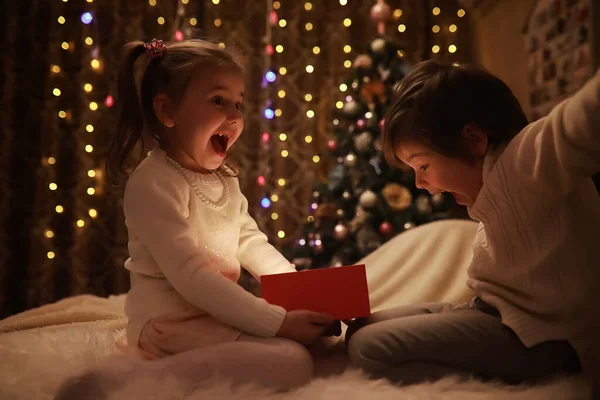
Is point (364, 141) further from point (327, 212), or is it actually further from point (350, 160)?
point (327, 212)

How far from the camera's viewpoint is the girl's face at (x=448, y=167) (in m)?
1.01

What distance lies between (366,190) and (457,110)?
154 cm

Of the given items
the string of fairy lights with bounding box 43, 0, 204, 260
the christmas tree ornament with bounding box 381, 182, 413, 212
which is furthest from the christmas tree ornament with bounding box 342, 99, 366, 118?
the string of fairy lights with bounding box 43, 0, 204, 260

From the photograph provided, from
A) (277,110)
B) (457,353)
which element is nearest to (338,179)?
(277,110)

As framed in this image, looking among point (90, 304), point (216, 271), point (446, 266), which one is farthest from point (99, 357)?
point (446, 266)

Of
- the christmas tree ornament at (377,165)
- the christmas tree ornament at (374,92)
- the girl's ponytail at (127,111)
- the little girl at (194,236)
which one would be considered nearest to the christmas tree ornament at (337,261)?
the christmas tree ornament at (377,165)

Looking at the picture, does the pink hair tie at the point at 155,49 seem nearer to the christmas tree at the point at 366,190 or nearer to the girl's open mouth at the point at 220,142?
the girl's open mouth at the point at 220,142

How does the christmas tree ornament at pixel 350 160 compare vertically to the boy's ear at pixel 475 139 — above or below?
below

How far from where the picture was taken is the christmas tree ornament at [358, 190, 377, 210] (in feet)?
8.06

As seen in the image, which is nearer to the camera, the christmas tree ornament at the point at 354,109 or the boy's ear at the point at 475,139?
the boy's ear at the point at 475,139

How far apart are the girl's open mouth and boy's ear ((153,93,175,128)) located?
0.09 meters

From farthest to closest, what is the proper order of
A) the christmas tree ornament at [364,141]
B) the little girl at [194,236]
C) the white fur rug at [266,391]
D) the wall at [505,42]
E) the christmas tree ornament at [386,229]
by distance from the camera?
1. the wall at [505,42]
2. the christmas tree ornament at [364,141]
3. the christmas tree ornament at [386,229]
4. the little girl at [194,236]
5. the white fur rug at [266,391]

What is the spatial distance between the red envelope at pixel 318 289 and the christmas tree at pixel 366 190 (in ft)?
4.73

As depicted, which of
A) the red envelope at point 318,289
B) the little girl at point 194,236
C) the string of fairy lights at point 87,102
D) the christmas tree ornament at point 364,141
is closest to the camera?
the little girl at point 194,236
